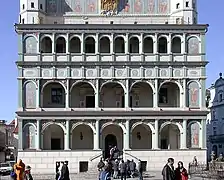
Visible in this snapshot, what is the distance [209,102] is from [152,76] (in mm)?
38840

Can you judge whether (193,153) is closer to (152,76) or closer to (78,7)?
(152,76)

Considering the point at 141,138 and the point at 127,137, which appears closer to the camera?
the point at 127,137

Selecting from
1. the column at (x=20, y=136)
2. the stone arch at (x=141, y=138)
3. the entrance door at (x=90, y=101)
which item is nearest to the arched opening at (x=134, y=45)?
the entrance door at (x=90, y=101)

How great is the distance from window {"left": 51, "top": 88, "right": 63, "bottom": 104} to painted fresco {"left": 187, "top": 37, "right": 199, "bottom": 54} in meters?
15.2

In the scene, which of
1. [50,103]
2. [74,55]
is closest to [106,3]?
[74,55]

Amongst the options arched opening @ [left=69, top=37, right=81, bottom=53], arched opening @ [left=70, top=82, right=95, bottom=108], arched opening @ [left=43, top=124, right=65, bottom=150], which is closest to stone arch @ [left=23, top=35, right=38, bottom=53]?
arched opening @ [left=69, top=37, right=81, bottom=53]

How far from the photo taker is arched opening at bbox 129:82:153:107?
67.5 m

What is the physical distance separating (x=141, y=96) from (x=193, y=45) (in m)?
8.32

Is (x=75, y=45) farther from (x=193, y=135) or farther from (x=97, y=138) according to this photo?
(x=193, y=135)

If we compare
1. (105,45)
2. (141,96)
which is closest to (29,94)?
(105,45)

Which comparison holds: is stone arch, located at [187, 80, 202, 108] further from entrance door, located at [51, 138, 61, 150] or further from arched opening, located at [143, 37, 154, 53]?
entrance door, located at [51, 138, 61, 150]

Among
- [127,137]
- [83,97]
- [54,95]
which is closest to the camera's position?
[127,137]

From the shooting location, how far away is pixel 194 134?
6494 cm

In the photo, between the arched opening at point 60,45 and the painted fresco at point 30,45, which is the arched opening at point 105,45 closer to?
the arched opening at point 60,45
